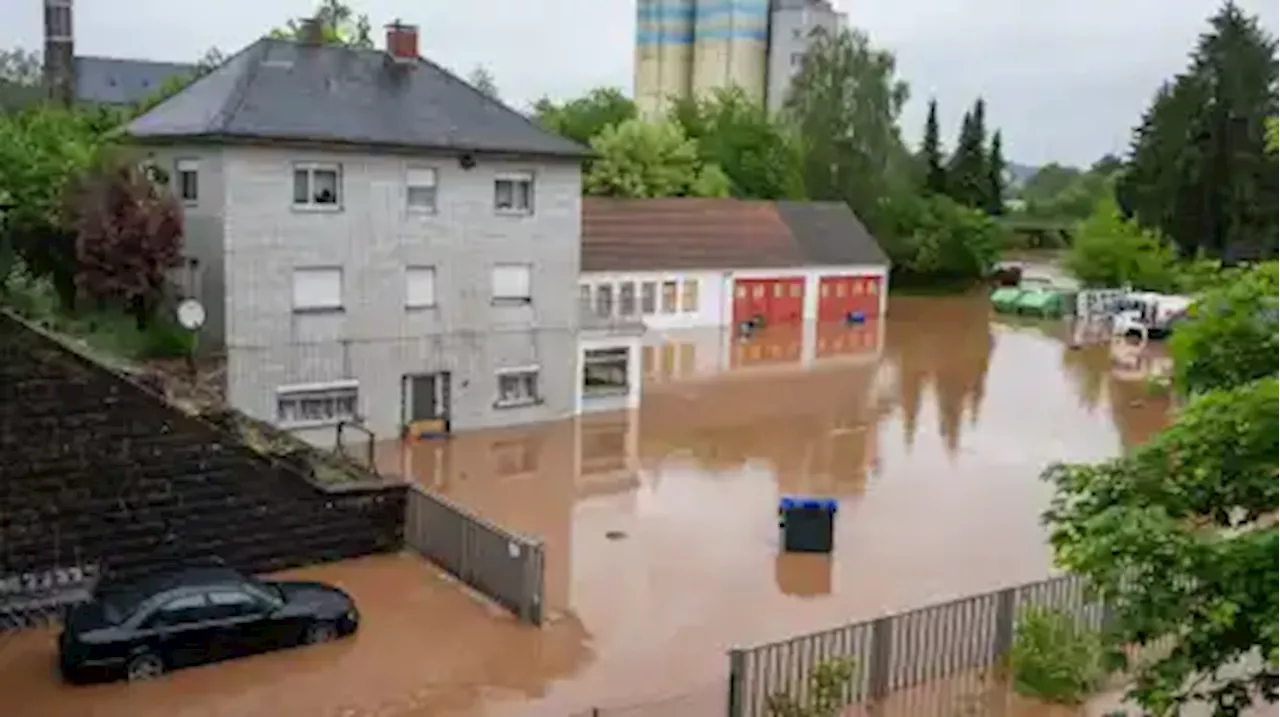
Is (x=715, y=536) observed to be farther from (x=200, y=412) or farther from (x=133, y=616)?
(x=133, y=616)

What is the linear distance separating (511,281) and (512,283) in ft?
0.19

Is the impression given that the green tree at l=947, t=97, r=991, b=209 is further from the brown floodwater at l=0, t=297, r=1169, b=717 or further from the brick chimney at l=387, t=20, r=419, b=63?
the brick chimney at l=387, t=20, r=419, b=63

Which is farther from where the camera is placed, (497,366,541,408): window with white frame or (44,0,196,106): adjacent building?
(44,0,196,106): adjacent building

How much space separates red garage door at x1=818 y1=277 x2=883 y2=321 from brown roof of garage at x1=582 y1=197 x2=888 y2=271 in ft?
2.93

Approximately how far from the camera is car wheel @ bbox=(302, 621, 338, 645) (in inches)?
622

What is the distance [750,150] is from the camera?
229ft

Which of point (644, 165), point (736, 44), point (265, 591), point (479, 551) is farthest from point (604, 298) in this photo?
point (736, 44)

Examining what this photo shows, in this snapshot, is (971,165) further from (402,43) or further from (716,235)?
(402,43)

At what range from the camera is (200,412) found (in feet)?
63.9

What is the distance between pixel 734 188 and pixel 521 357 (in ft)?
130

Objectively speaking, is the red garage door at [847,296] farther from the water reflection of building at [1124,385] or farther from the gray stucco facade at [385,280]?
the gray stucco facade at [385,280]

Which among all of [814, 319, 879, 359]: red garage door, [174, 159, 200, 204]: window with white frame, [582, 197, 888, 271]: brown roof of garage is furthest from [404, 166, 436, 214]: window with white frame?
[814, 319, 879, 359]: red garage door

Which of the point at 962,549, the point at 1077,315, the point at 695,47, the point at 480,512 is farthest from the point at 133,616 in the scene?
the point at 695,47

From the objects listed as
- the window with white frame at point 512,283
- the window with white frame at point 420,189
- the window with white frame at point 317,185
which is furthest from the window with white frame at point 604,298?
the window with white frame at point 317,185
